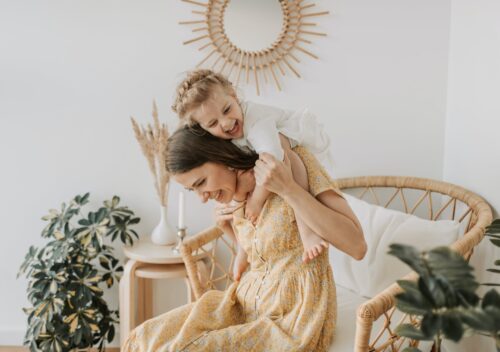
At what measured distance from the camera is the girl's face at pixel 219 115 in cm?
152

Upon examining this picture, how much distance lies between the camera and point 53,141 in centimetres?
253

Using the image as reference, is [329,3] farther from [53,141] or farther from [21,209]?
[21,209]

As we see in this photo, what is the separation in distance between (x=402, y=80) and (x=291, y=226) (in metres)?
1.21

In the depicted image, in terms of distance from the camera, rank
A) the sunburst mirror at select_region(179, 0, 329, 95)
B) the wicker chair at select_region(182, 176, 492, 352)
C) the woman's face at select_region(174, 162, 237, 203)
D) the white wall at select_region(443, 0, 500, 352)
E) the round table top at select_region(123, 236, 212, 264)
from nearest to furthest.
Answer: the woman's face at select_region(174, 162, 237, 203) < the wicker chair at select_region(182, 176, 492, 352) < the white wall at select_region(443, 0, 500, 352) < the round table top at select_region(123, 236, 212, 264) < the sunburst mirror at select_region(179, 0, 329, 95)

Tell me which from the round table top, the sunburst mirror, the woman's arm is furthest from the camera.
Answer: the sunburst mirror

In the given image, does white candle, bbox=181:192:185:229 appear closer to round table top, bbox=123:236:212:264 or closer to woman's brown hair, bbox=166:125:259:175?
round table top, bbox=123:236:212:264

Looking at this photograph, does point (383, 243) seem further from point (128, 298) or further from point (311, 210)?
point (128, 298)

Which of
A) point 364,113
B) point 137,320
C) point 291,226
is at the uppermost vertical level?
point 364,113

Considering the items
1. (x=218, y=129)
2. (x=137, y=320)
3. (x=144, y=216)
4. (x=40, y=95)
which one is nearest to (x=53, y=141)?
(x=40, y=95)

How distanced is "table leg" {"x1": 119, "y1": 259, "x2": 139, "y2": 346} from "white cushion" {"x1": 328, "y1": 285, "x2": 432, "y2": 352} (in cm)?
89

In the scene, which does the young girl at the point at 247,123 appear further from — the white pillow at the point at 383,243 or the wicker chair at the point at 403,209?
the white pillow at the point at 383,243

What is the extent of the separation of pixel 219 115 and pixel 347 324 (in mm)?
796

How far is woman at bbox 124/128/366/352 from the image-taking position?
54.9 inches

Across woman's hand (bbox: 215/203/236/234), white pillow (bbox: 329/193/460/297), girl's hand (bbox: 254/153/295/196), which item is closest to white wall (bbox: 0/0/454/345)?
white pillow (bbox: 329/193/460/297)
